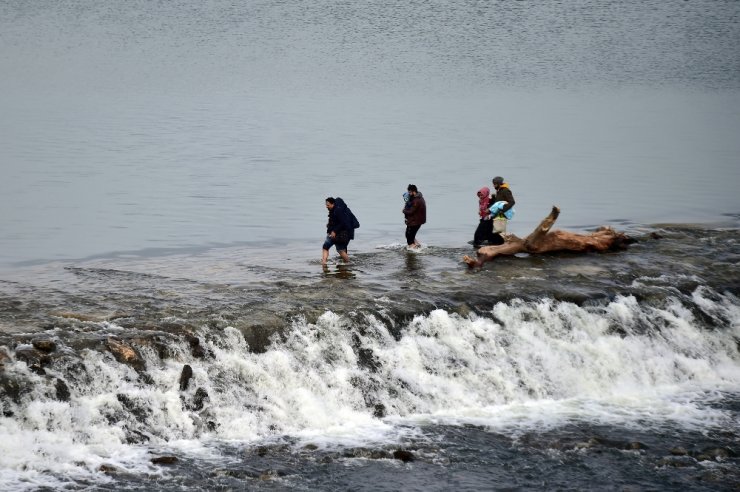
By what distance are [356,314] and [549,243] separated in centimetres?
792

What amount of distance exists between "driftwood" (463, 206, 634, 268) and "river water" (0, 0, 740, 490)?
24.6 inches

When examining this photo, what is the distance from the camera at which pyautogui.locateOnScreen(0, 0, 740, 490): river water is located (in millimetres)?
14703

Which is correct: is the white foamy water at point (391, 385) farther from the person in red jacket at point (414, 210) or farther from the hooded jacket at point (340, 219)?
the person in red jacket at point (414, 210)

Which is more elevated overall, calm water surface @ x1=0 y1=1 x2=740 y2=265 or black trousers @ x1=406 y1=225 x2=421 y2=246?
calm water surface @ x1=0 y1=1 x2=740 y2=265

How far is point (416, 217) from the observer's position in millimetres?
25484

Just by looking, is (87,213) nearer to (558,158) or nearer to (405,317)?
(405,317)

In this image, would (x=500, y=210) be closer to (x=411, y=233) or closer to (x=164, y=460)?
(x=411, y=233)

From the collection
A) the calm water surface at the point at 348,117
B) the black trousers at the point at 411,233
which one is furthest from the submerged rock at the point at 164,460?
the calm water surface at the point at 348,117

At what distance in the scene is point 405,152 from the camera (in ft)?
180

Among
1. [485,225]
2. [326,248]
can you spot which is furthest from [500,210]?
[326,248]

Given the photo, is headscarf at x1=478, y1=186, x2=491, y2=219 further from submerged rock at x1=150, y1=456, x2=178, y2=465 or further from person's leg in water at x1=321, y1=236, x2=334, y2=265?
submerged rock at x1=150, y1=456, x2=178, y2=465

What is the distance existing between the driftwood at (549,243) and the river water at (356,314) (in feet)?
2.05

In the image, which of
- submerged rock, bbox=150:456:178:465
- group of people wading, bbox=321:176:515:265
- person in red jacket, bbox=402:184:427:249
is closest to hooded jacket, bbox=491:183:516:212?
group of people wading, bbox=321:176:515:265

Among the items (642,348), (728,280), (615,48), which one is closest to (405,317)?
(642,348)
